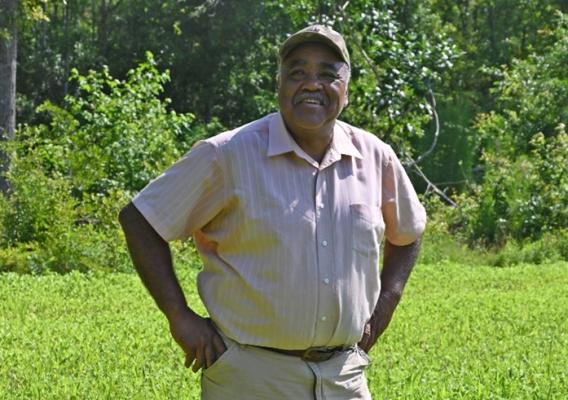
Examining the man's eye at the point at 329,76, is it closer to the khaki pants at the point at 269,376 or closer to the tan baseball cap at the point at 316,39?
the tan baseball cap at the point at 316,39

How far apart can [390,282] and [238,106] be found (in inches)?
1147

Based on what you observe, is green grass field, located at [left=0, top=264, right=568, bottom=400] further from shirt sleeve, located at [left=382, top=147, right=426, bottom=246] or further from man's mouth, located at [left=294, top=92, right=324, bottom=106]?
man's mouth, located at [left=294, top=92, right=324, bottom=106]

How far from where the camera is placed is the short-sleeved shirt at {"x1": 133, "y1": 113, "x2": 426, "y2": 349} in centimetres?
377

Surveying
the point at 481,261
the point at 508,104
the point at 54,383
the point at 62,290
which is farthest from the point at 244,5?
the point at 54,383

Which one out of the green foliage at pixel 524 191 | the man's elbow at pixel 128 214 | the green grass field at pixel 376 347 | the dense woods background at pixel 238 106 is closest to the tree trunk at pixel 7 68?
the dense woods background at pixel 238 106

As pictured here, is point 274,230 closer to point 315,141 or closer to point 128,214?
point 315,141

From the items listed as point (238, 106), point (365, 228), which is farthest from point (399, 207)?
point (238, 106)

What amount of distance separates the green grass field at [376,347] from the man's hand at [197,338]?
112 inches

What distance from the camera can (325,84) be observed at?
12.9 feet

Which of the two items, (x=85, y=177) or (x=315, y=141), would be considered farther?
(x=85, y=177)

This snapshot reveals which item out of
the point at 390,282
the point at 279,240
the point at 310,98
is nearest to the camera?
the point at 279,240

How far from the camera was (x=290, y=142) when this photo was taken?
385 centimetres

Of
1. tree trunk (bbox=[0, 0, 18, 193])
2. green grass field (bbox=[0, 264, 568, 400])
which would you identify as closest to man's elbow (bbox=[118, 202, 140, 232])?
green grass field (bbox=[0, 264, 568, 400])

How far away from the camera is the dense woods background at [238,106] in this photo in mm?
14828
